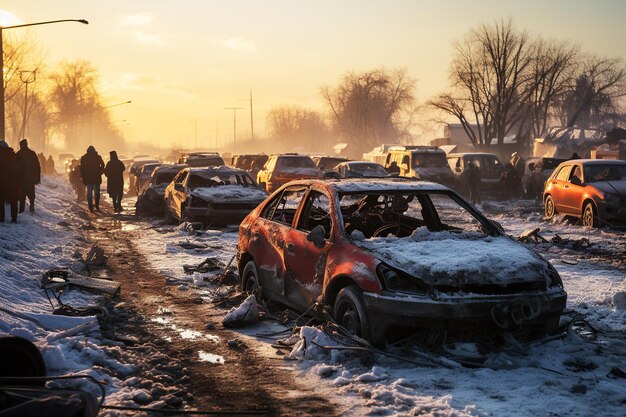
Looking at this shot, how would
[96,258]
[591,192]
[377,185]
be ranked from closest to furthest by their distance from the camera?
1. [377,185]
2. [96,258]
3. [591,192]

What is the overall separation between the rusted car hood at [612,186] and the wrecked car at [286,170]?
11.0 m

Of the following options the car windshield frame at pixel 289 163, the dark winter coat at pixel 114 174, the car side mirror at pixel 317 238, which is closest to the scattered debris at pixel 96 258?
the car side mirror at pixel 317 238

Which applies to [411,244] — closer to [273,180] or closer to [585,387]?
[585,387]

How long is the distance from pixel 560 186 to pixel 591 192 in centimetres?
176

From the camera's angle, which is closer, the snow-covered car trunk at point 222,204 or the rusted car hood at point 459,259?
the rusted car hood at point 459,259

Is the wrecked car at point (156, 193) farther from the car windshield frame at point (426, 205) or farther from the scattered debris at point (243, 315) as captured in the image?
the car windshield frame at point (426, 205)

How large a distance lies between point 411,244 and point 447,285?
2.78ft

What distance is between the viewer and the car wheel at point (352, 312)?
20.0 ft

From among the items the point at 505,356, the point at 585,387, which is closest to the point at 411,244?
the point at 505,356

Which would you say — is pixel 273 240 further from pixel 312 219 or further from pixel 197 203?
pixel 197 203

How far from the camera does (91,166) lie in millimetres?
23359

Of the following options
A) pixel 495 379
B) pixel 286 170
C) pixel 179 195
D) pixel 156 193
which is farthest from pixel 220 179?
pixel 495 379

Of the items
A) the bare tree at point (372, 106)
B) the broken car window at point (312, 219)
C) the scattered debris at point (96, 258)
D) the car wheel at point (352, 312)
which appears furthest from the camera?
the bare tree at point (372, 106)

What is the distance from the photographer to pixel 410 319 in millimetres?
5777
